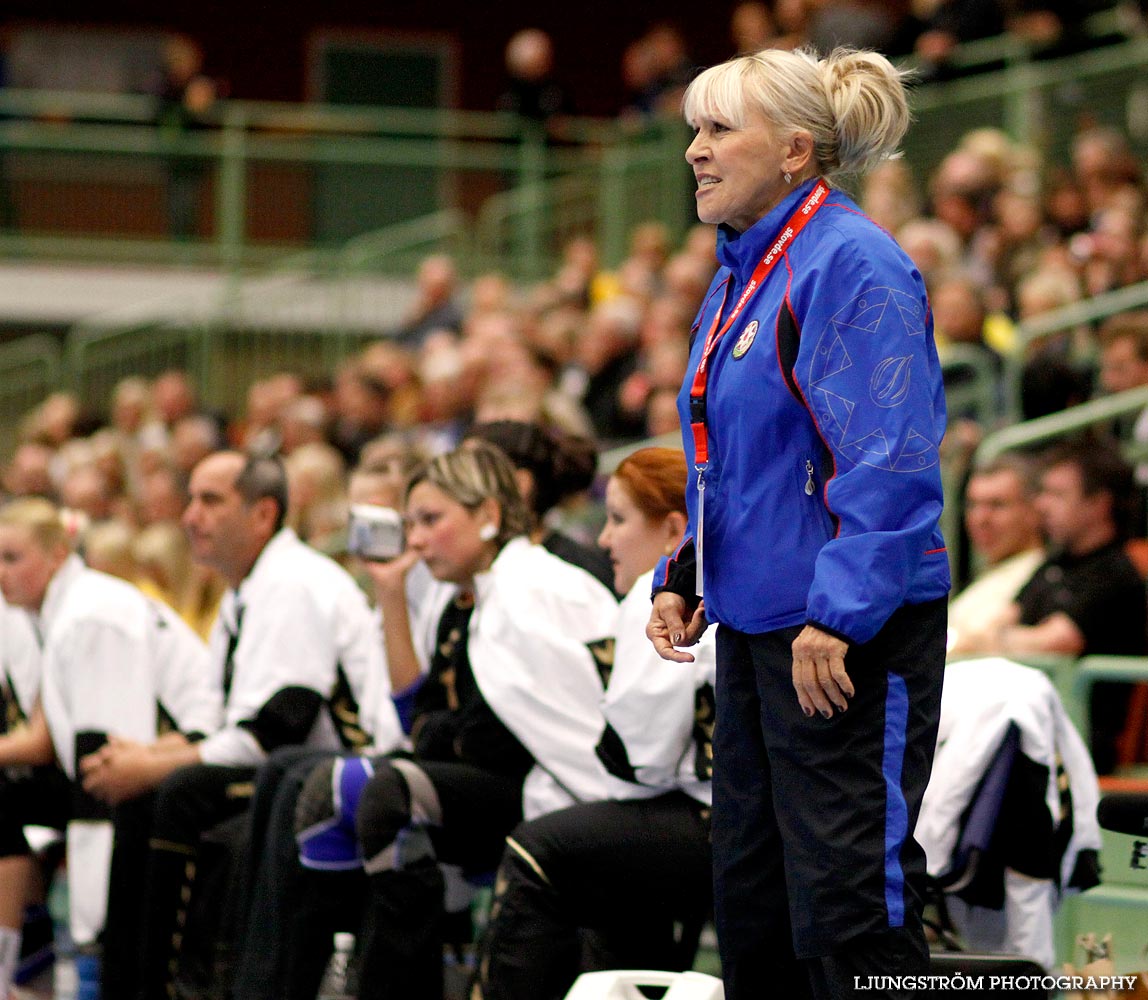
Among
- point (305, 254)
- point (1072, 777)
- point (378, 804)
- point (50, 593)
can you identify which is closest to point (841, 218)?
point (1072, 777)

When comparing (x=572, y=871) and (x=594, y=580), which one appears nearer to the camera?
(x=572, y=871)

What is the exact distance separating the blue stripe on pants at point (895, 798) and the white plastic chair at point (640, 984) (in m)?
0.55

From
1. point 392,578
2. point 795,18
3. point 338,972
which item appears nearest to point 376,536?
point 392,578

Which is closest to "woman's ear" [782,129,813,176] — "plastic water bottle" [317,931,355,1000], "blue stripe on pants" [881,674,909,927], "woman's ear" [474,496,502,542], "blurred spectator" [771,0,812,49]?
"blue stripe on pants" [881,674,909,927]

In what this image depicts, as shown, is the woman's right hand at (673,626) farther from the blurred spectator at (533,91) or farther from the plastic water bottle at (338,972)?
the blurred spectator at (533,91)

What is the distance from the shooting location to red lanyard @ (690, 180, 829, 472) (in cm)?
319

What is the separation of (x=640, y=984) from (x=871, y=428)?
1.36m

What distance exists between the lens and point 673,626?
11.0 ft

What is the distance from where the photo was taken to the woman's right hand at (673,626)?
3344 mm

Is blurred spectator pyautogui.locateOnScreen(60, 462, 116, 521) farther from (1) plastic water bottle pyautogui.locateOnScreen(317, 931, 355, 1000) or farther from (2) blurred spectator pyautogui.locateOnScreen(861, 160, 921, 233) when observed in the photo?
(1) plastic water bottle pyautogui.locateOnScreen(317, 931, 355, 1000)

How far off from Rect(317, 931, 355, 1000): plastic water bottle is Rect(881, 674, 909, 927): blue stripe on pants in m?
2.50

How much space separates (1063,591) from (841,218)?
3211 mm

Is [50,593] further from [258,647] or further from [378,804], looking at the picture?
[378,804]

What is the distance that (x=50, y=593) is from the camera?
6.32 meters
